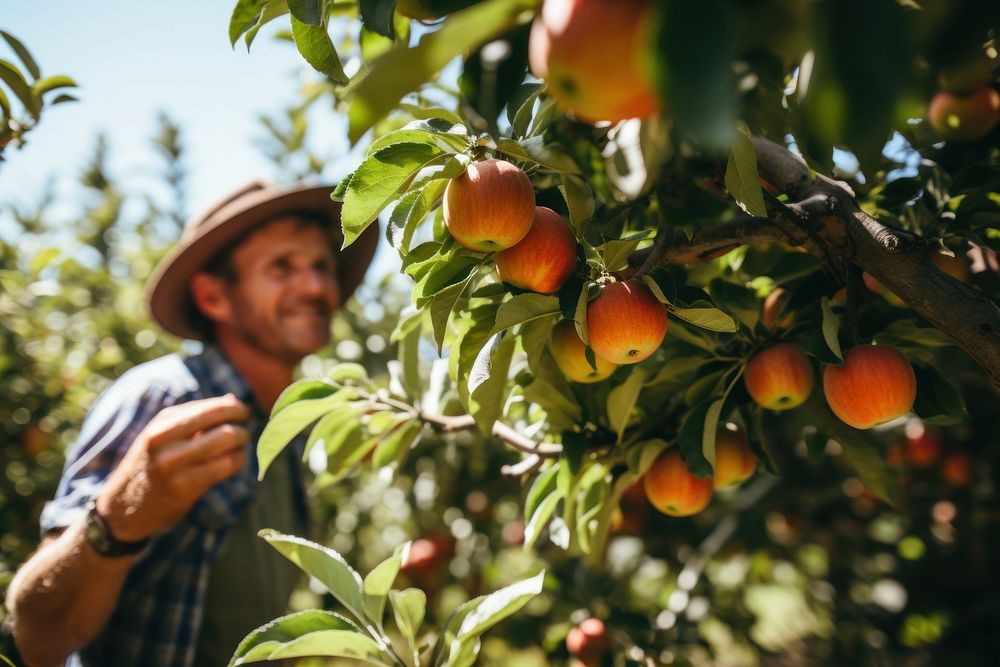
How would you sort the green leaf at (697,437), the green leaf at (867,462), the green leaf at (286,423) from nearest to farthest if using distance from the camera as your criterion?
the green leaf at (697,437) → the green leaf at (867,462) → the green leaf at (286,423)

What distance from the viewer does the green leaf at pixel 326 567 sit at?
0.92 m

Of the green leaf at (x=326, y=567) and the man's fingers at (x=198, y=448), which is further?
the man's fingers at (x=198, y=448)

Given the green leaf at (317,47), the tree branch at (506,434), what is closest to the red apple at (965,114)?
the tree branch at (506,434)

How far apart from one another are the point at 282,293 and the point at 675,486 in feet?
4.87

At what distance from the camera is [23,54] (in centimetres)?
121

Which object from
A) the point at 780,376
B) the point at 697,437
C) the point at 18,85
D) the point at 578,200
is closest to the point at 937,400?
the point at 780,376

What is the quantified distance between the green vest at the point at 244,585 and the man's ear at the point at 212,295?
2.01ft

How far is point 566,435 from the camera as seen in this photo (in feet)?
3.40

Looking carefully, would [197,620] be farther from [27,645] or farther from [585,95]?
[585,95]

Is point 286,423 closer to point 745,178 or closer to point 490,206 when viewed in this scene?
point 490,206

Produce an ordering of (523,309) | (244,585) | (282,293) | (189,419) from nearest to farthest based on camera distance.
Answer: (523,309) < (189,419) < (244,585) < (282,293)

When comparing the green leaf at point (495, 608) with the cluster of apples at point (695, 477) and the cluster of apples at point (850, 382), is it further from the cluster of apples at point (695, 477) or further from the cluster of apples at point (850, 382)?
the cluster of apples at point (850, 382)

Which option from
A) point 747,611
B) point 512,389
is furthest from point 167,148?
point 747,611

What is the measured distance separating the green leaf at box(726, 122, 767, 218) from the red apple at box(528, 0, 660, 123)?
0.27 meters
